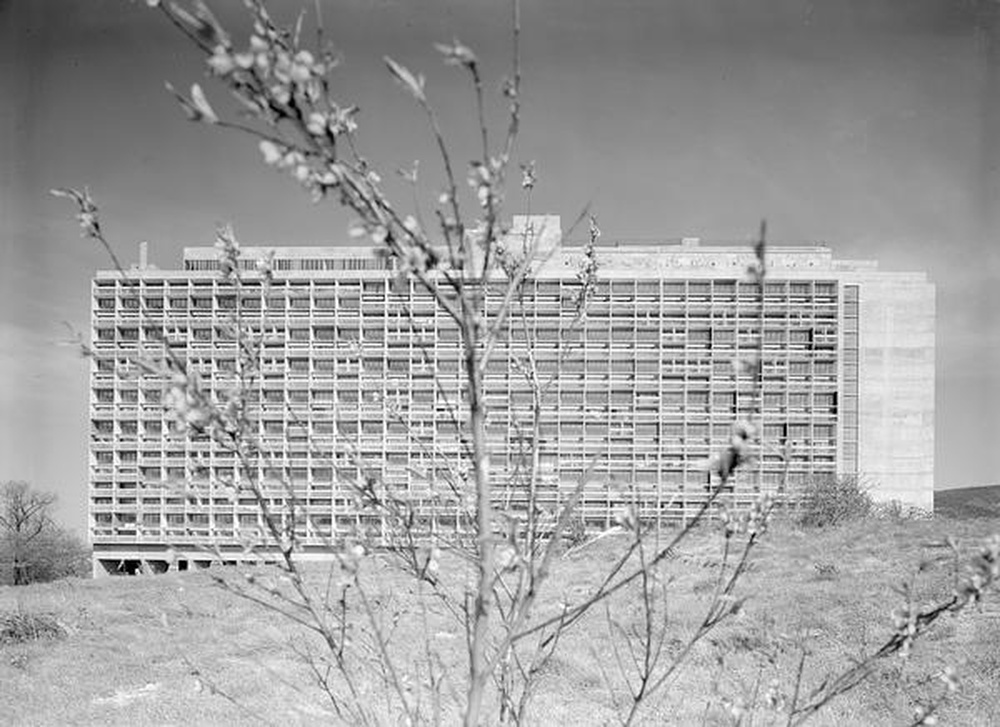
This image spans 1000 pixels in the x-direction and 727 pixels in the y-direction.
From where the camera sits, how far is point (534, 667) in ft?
6.16

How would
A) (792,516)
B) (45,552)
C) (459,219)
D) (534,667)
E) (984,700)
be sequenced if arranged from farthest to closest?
(45,552), (792,516), (984,700), (534,667), (459,219)

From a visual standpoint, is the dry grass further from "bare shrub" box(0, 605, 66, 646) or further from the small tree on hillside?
the small tree on hillside

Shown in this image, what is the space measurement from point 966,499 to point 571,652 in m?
39.0

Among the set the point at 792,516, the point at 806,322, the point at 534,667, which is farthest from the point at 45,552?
the point at 534,667

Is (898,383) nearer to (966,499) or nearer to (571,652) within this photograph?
(966,499)

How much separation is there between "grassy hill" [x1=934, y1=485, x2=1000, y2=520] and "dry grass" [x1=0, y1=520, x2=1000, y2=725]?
2689 centimetres

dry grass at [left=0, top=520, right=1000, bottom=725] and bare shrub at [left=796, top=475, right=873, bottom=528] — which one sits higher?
dry grass at [left=0, top=520, right=1000, bottom=725]

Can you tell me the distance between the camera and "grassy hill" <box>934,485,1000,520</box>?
36.9 meters

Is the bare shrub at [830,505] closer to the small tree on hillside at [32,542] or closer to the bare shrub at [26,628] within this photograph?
the bare shrub at [26,628]

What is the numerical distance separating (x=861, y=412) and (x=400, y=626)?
34.6 m

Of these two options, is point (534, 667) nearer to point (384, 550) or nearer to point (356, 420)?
point (384, 550)

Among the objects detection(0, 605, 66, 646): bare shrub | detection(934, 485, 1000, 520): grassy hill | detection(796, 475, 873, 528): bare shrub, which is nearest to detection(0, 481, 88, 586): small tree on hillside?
detection(0, 605, 66, 646): bare shrub

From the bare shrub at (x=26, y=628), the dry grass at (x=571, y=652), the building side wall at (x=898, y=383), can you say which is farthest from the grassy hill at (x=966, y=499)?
the bare shrub at (x=26, y=628)

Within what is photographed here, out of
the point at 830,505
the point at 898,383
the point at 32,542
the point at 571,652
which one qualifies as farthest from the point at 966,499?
the point at 32,542
